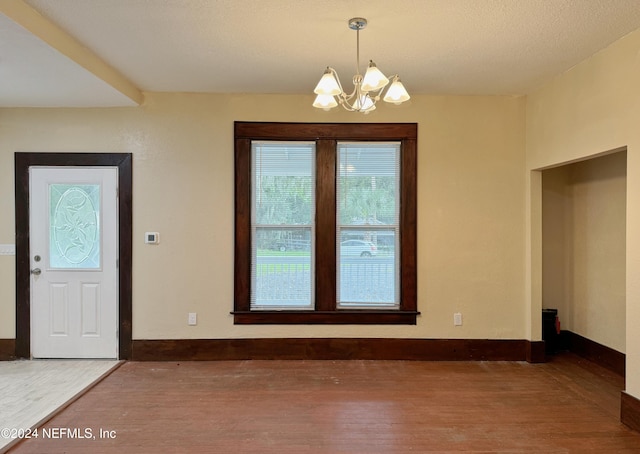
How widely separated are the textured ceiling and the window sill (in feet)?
7.19

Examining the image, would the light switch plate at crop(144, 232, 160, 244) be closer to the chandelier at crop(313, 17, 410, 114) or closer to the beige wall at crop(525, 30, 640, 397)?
the chandelier at crop(313, 17, 410, 114)

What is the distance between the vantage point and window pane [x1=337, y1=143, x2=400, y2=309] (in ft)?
12.9

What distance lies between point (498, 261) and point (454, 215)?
2.11 feet

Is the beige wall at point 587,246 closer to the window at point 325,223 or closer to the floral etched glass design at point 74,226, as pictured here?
Result: the window at point 325,223

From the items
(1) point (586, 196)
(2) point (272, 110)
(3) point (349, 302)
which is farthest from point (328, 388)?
(1) point (586, 196)

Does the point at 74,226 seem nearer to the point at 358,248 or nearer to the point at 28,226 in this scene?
the point at 28,226

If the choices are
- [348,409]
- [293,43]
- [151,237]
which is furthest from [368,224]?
[151,237]

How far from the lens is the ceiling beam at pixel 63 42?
86.9 inches

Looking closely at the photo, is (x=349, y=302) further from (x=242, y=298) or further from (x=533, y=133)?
(x=533, y=133)

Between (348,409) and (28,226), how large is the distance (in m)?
3.46

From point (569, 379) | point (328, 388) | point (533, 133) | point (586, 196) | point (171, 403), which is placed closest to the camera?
point (171, 403)

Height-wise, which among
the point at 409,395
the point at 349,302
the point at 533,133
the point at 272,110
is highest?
the point at 272,110

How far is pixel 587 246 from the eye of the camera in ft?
13.2

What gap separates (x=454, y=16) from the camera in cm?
241
